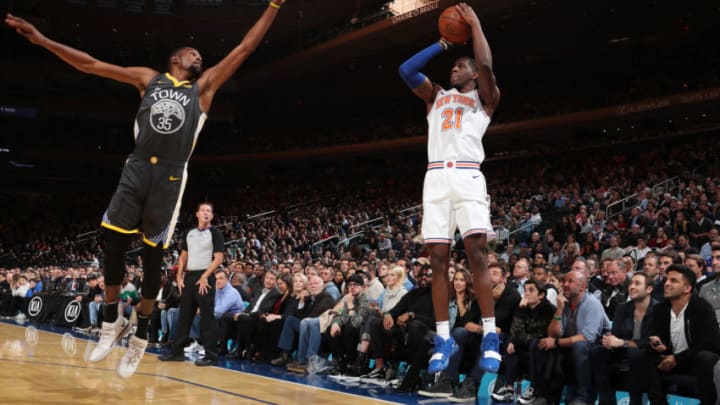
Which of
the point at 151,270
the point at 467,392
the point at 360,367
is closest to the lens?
the point at 151,270

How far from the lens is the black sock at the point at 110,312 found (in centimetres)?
521

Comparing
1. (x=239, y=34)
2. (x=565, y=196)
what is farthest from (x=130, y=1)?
(x=565, y=196)

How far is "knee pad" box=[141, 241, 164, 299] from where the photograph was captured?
5078mm

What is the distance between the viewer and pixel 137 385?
572 centimetres

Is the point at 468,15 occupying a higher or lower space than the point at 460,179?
higher

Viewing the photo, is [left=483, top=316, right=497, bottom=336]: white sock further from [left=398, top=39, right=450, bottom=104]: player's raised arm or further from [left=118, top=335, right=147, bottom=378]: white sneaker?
[left=118, top=335, right=147, bottom=378]: white sneaker

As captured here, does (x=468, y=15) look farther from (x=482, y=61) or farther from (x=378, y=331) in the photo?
(x=378, y=331)

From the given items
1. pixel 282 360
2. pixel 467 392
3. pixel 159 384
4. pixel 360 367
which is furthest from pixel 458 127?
pixel 282 360

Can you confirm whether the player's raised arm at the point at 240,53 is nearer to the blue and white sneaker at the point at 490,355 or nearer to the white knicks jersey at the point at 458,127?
the white knicks jersey at the point at 458,127

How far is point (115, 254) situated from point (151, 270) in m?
0.31

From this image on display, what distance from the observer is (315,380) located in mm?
7254

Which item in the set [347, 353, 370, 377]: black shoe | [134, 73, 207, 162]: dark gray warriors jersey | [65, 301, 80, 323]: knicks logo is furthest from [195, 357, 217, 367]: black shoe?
[65, 301, 80, 323]: knicks logo

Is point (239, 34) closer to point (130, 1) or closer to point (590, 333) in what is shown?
point (130, 1)

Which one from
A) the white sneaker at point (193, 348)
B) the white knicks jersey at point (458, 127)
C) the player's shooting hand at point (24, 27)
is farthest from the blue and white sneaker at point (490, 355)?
the white sneaker at point (193, 348)
